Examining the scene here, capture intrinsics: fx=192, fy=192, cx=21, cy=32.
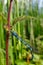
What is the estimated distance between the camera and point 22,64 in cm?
120

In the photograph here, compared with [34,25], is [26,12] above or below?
above

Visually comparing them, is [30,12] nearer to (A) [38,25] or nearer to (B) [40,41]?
(A) [38,25]

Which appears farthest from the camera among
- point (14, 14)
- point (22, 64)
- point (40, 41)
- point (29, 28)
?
point (29, 28)

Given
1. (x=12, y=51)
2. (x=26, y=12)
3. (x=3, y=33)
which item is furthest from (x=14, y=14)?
(x=26, y=12)

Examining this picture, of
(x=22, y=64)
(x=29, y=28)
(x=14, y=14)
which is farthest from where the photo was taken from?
(x=29, y=28)

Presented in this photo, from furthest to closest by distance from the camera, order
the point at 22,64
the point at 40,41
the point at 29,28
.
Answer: the point at 29,28, the point at 40,41, the point at 22,64

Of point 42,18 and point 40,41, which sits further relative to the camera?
point 42,18

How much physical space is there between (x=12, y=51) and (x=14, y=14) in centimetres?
26

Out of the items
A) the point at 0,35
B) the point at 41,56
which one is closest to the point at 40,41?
the point at 41,56

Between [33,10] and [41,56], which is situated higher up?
[33,10]

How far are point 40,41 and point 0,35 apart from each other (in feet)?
1.29

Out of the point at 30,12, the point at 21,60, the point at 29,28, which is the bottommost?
the point at 21,60

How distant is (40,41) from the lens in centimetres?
150

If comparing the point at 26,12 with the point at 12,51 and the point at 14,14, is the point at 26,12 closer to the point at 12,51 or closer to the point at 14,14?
the point at 14,14
